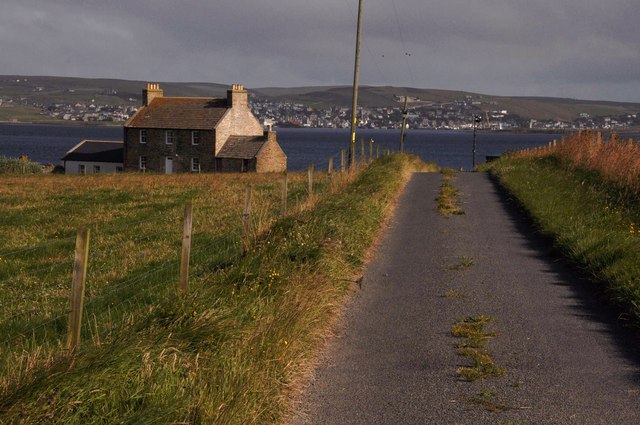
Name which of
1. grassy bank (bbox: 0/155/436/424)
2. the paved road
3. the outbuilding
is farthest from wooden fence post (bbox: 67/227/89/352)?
the outbuilding

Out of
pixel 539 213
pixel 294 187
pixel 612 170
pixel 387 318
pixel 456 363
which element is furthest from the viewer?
pixel 294 187

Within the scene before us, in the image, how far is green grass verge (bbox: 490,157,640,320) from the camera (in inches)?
433

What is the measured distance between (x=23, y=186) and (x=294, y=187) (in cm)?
1433

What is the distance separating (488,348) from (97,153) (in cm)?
8382

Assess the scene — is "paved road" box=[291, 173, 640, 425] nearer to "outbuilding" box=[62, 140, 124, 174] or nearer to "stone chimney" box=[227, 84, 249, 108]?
"stone chimney" box=[227, 84, 249, 108]

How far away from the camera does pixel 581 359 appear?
8164mm

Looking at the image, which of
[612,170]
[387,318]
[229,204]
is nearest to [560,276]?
[387,318]

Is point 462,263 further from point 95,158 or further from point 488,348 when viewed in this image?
point 95,158

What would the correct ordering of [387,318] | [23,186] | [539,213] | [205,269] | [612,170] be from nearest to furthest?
[387,318] < [205,269] < [539,213] < [612,170] < [23,186]

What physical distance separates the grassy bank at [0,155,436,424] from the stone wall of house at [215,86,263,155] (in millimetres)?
55658


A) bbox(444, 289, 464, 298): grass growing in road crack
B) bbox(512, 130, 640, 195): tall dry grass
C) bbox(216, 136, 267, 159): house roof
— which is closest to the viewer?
bbox(444, 289, 464, 298): grass growing in road crack

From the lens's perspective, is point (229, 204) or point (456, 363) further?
point (229, 204)

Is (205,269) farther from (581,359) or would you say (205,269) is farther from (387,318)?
(581,359)

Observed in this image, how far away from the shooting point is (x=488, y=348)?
335 inches
